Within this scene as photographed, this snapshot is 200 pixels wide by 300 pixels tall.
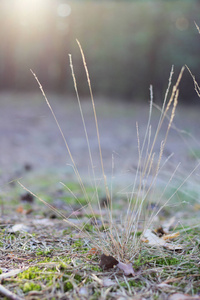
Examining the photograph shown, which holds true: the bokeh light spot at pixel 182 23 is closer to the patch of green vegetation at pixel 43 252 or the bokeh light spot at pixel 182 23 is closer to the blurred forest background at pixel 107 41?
the blurred forest background at pixel 107 41

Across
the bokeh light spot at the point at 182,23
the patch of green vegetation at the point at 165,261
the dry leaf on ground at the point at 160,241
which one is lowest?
the dry leaf on ground at the point at 160,241

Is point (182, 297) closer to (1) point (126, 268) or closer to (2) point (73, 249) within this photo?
(1) point (126, 268)

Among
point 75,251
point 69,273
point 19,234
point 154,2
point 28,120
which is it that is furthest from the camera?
point 154,2

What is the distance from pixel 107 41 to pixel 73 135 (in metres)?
5.99

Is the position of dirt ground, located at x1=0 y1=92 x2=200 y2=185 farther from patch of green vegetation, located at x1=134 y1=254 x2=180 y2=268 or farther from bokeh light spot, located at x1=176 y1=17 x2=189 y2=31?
bokeh light spot, located at x1=176 y1=17 x2=189 y2=31

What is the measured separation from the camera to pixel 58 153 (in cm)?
669

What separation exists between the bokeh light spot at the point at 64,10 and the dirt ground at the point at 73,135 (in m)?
3.28

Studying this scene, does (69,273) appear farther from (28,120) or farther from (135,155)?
(28,120)

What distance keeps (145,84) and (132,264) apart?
12.4 m

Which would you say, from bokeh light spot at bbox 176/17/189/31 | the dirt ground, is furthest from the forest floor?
bokeh light spot at bbox 176/17/189/31

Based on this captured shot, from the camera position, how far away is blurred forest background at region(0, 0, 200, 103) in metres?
12.5

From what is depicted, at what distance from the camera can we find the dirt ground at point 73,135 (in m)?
5.51

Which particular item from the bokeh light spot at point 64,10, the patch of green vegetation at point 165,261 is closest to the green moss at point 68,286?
the patch of green vegetation at point 165,261

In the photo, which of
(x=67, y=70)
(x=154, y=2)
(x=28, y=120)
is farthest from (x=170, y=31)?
(x=28, y=120)
